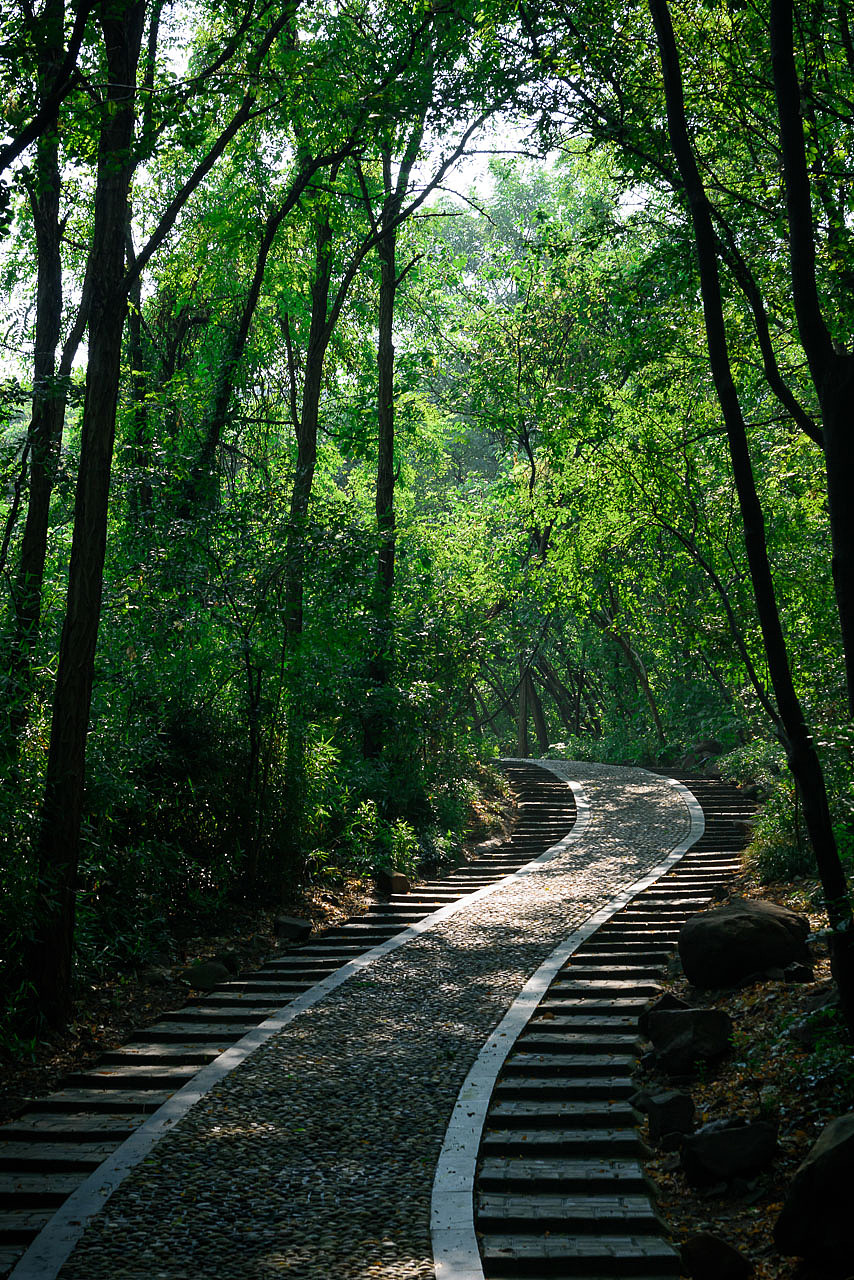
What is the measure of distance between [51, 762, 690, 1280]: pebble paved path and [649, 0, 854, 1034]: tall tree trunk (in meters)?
2.38

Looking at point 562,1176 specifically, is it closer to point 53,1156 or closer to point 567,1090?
point 567,1090

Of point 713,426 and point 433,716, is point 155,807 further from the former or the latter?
point 713,426

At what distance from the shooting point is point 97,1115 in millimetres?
5863

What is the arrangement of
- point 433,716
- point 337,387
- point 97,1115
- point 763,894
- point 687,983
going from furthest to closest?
1. point 337,387
2. point 433,716
3. point 763,894
4. point 687,983
5. point 97,1115

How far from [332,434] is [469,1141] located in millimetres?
15395

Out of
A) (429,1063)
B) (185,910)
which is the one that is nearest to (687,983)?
(429,1063)

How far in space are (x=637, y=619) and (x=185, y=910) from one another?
1780 cm

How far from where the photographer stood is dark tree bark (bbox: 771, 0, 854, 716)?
550 centimetres

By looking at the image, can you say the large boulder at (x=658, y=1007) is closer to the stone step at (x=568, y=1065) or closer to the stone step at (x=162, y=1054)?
the stone step at (x=568, y=1065)

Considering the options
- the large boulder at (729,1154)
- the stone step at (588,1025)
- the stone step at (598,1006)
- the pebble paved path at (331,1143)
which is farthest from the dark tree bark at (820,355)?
the pebble paved path at (331,1143)

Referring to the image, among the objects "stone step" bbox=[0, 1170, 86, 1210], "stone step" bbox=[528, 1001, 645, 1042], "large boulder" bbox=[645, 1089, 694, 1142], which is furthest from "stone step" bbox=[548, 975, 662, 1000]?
"stone step" bbox=[0, 1170, 86, 1210]

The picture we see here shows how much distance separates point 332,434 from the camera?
1936 centimetres

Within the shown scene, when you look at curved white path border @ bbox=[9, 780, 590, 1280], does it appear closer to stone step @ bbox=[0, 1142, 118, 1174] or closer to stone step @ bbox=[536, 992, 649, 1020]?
stone step @ bbox=[0, 1142, 118, 1174]

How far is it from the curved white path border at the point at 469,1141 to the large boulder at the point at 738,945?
3.81ft
